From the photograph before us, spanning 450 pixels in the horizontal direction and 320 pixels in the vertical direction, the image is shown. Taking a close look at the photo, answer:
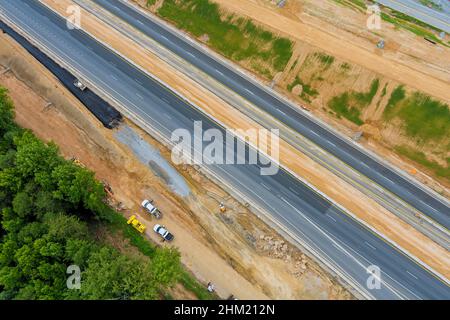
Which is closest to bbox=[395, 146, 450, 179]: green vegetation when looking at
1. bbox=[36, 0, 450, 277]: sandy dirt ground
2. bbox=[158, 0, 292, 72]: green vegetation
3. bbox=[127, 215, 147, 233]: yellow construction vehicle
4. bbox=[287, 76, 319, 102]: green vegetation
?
bbox=[36, 0, 450, 277]: sandy dirt ground

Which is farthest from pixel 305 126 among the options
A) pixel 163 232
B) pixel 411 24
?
pixel 163 232

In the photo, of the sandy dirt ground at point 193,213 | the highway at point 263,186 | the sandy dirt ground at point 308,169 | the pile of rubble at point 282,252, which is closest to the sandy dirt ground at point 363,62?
the sandy dirt ground at point 308,169

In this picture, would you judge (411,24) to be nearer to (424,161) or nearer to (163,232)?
(424,161)

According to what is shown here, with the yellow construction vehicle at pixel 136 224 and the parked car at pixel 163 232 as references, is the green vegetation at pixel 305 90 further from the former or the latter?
the yellow construction vehicle at pixel 136 224

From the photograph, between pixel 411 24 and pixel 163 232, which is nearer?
pixel 163 232
